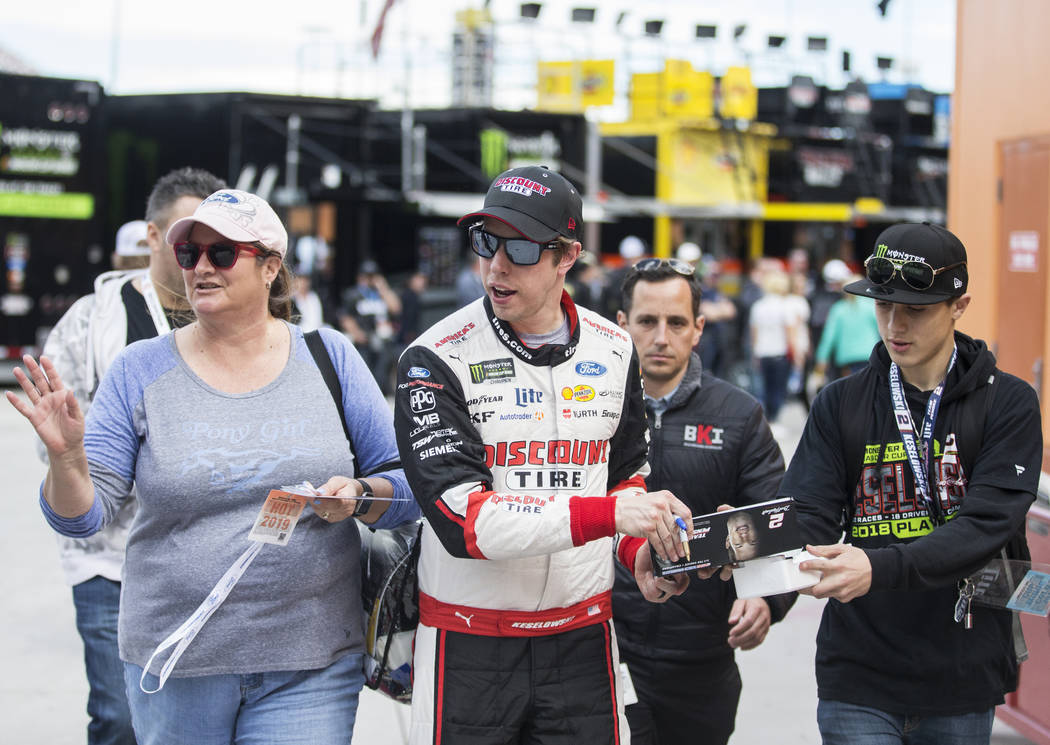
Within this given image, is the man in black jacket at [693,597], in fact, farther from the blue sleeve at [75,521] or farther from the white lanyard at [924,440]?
the blue sleeve at [75,521]

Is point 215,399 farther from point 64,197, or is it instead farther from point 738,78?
point 738,78

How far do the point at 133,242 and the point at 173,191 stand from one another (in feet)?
3.21

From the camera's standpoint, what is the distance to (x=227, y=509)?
2887 millimetres

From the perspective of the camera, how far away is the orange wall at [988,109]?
7.18 metres

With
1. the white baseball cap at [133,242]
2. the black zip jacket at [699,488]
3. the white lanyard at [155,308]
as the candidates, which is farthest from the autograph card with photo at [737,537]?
the white baseball cap at [133,242]

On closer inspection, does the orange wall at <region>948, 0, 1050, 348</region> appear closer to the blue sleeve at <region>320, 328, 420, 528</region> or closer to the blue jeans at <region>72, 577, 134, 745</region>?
the blue sleeve at <region>320, 328, 420, 528</region>

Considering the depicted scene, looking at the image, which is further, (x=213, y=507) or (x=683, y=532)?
(x=213, y=507)

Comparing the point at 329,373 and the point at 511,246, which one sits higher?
the point at 511,246

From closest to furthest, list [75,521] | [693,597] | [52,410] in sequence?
[52,410], [75,521], [693,597]

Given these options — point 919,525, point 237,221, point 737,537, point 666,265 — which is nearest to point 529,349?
point 737,537

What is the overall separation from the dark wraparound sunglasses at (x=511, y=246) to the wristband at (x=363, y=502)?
651mm

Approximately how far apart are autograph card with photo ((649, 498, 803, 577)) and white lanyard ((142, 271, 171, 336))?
192 cm

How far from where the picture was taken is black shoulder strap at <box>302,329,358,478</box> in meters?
3.08

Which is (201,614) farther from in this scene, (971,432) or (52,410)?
(971,432)
